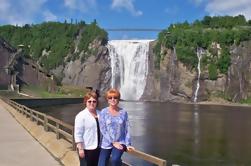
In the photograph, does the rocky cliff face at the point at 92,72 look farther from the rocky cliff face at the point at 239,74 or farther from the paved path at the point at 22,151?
the paved path at the point at 22,151

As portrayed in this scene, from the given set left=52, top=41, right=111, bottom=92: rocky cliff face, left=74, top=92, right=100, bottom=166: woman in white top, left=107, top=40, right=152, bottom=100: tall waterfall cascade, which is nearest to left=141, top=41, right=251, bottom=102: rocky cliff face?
left=107, top=40, right=152, bottom=100: tall waterfall cascade

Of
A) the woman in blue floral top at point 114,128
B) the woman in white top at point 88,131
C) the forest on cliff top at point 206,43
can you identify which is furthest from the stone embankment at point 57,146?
the forest on cliff top at point 206,43

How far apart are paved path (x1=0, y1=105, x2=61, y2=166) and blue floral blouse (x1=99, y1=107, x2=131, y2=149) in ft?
21.3

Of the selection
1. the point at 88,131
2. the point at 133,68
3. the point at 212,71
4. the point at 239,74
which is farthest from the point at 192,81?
the point at 88,131

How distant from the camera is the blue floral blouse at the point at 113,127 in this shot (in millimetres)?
8508

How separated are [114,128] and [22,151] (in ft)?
32.9

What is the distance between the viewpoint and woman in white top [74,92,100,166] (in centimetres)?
914

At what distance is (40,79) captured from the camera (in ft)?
444

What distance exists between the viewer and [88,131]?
30.3 feet

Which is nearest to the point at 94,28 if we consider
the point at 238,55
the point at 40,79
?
the point at 40,79

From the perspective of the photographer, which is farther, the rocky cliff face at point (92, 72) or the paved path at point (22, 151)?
the rocky cliff face at point (92, 72)

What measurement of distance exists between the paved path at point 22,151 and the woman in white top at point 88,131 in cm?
576

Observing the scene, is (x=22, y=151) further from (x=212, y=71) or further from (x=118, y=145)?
(x=212, y=71)

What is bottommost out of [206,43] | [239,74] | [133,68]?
[239,74]
